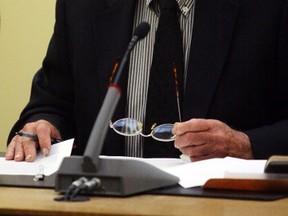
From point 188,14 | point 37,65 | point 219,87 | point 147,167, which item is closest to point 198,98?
point 219,87

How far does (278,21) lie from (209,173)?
25.9 inches

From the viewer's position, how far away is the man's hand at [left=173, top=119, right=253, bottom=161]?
1.33m

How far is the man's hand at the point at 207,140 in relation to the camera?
52.3 inches

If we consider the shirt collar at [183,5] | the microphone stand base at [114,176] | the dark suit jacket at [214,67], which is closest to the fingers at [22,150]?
the dark suit jacket at [214,67]

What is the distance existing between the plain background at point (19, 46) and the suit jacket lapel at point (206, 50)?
1100mm

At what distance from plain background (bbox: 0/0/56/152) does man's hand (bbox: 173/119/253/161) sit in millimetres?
1408

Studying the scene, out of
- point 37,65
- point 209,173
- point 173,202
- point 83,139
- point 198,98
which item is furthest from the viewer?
point 37,65

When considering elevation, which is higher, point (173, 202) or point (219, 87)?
point (219, 87)

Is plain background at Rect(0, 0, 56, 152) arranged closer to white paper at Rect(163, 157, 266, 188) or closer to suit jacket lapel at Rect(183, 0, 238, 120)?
suit jacket lapel at Rect(183, 0, 238, 120)

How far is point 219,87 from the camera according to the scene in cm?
168

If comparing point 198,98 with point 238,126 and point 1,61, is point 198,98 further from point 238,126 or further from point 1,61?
point 1,61

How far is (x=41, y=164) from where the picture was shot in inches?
53.8

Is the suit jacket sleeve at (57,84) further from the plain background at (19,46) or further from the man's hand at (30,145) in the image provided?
the plain background at (19,46)

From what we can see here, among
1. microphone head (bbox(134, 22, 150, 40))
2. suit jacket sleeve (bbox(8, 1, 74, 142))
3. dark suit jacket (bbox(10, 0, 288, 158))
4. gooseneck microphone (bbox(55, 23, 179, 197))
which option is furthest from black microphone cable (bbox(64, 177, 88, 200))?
suit jacket sleeve (bbox(8, 1, 74, 142))
